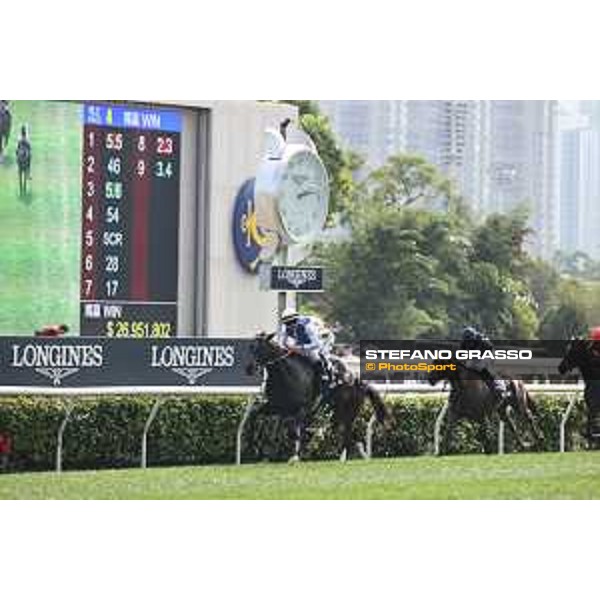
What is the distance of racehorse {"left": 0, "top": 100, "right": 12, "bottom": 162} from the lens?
34.2 feet

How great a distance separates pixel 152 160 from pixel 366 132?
1.18 metres

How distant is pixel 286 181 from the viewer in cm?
1109

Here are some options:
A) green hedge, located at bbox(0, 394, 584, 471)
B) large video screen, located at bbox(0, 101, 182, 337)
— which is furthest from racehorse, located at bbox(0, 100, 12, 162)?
green hedge, located at bbox(0, 394, 584, 471)

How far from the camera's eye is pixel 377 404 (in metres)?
11.3

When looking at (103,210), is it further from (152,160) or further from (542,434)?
(542,434)

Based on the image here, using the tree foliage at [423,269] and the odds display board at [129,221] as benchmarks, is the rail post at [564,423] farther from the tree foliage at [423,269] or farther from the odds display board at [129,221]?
the odds display board at [129,221]

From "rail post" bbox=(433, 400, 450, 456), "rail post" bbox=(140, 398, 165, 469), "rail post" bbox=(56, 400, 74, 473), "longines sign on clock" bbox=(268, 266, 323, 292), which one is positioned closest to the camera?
"rail post" bbox=(56, 400, 74, 473)

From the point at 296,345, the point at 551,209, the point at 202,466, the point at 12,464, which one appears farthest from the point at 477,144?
the point at 12,464

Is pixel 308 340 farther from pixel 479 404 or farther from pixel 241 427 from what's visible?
pixel 479 404

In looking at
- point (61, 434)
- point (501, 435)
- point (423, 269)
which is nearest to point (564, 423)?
point (501, 435)

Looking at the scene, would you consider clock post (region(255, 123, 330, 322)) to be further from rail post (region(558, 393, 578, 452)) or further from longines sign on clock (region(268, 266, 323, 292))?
rail post (region(558, 393, 578, 452))

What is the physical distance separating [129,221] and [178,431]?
3.88 ft

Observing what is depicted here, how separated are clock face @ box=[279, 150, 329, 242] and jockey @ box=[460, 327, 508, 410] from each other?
3.36 ft

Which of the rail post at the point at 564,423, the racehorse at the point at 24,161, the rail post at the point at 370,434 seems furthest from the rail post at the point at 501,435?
the racehorse at the point at 24,161
